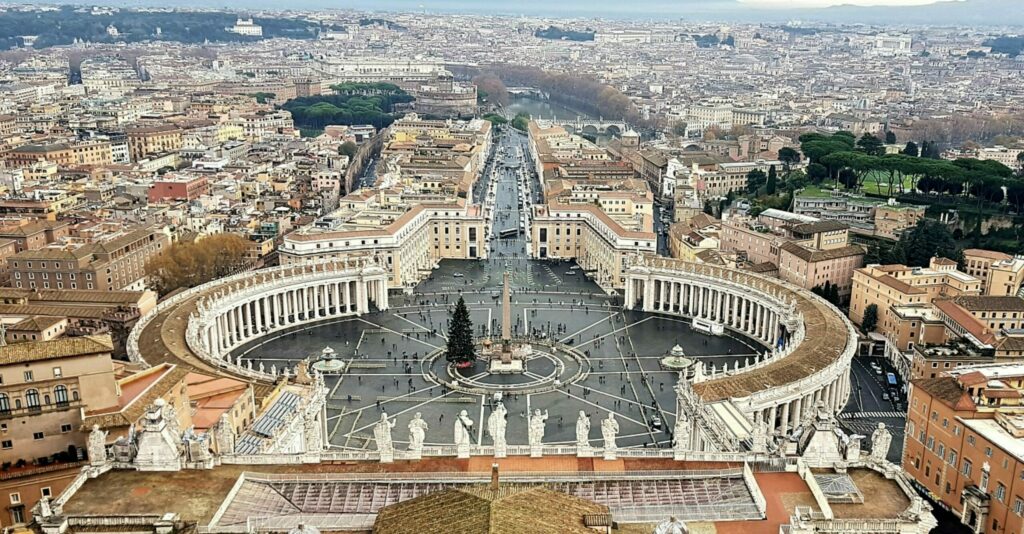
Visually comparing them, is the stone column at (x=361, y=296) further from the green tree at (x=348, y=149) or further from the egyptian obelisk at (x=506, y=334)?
the green tree at (x=348, y=149)

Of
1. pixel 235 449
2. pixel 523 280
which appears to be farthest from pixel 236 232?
Answer: pixel 235 449

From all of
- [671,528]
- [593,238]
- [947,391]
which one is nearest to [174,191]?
[593,238]

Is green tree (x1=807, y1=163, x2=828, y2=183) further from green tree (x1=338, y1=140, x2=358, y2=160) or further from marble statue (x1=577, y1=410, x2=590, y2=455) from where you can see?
marble statue (x1=577, y1=410, x2=590, y2=455)

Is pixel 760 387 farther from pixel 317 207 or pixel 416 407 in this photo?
pixel 317 207

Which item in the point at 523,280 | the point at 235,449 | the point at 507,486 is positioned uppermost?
the point at 507,486

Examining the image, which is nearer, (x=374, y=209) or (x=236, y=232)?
(x=236, y=232)

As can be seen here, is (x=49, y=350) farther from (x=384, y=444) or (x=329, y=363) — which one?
(x=329, y=363)
